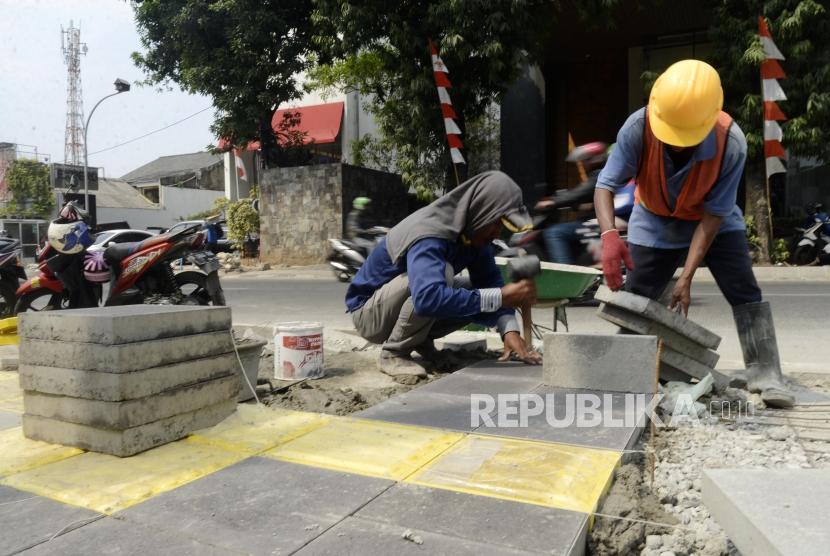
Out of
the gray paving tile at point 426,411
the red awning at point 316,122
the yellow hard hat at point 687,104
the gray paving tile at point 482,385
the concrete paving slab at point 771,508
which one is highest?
the red awning at point 316,122

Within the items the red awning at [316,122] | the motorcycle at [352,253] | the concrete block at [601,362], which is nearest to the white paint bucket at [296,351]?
the concrete block at [601,362]

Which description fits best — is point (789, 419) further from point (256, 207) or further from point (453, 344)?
point (256, 207)

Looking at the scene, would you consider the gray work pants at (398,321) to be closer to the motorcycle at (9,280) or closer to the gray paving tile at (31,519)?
the gray paving tile at (31,519)

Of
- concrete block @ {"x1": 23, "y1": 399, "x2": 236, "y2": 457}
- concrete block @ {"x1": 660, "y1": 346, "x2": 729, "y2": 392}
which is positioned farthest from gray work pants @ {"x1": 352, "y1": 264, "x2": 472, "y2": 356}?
concrete block @ {"x1": 23, "y1": 399, "x2": 236, "y2": 457}

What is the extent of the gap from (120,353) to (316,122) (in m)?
19.4

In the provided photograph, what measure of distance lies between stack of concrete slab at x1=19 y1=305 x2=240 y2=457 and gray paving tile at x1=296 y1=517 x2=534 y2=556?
1093 millimetres

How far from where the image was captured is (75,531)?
174 cm

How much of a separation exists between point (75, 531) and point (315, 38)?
14867 mm

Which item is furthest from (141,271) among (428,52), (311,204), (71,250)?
(311,204)

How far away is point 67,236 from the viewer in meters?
6.00

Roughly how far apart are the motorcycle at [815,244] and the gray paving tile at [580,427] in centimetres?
1140

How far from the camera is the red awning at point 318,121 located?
792 inches

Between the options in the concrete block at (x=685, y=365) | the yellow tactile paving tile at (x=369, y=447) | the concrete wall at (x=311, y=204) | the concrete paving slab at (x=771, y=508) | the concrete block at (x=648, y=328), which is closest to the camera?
the concrete paving slab at (x=771, y=508)

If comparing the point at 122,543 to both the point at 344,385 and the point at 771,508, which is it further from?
the point at 344,385
